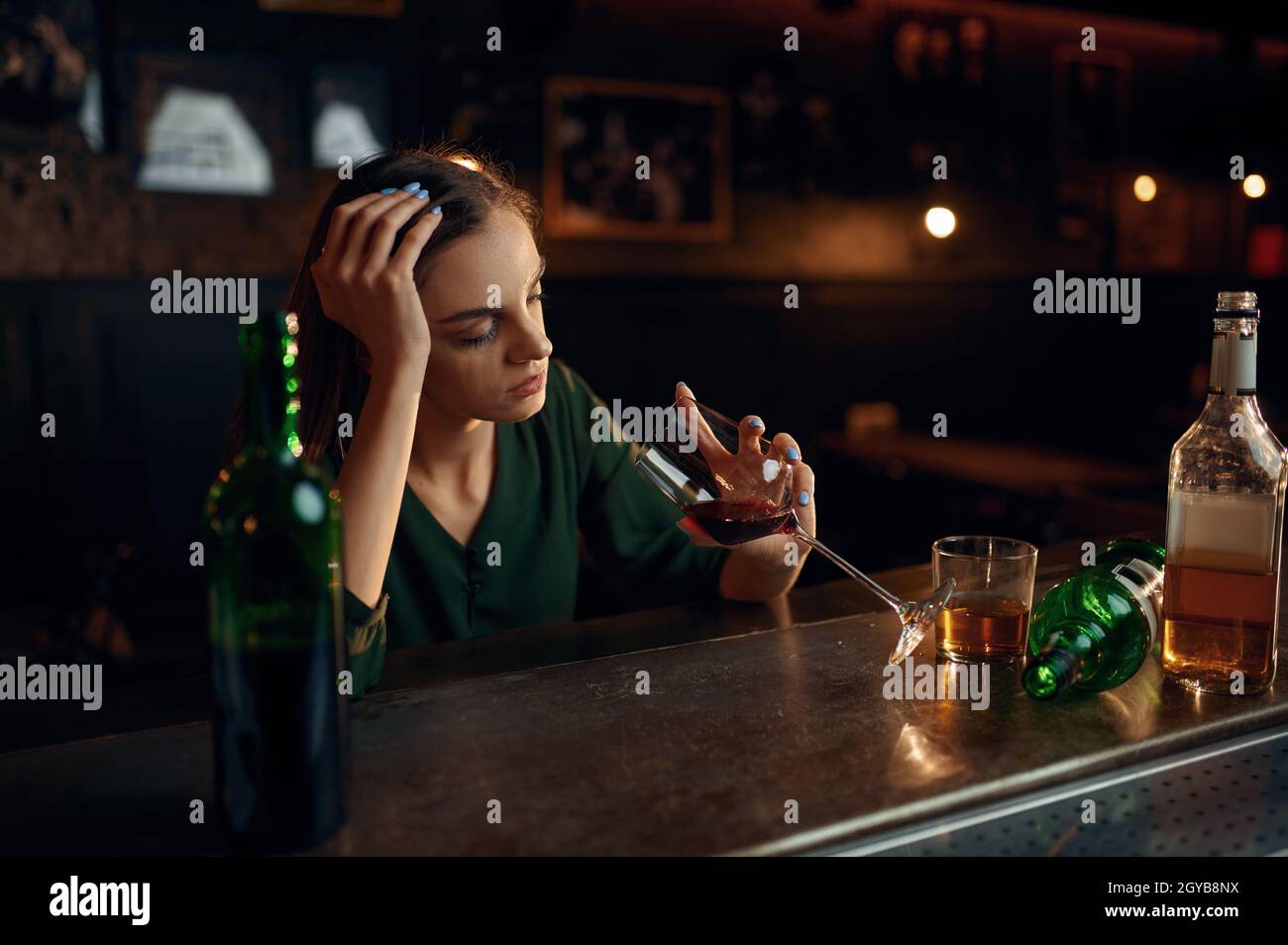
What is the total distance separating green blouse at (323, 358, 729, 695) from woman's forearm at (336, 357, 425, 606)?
369 millimetres

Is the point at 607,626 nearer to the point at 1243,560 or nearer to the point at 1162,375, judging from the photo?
the point at 1243,560

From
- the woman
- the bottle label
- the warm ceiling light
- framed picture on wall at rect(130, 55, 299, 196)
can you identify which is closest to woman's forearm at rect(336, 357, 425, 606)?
the woman

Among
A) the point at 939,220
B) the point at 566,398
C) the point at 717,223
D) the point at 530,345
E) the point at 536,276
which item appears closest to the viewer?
the point at 530,345

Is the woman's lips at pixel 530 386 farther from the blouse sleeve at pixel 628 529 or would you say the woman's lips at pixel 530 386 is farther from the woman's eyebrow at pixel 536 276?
the blouse sleeve at pixel 628 529

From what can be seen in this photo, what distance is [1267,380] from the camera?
5.76 m

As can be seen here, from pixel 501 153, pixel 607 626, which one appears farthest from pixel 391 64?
pixel 607 626

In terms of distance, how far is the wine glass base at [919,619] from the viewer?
108 cm

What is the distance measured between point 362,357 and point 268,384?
86 cm

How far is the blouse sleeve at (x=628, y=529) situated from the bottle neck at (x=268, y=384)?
105cm

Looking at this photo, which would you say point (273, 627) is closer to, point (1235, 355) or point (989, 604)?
point (989, 604)

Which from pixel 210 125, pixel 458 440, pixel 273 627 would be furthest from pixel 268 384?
pixel 210 125

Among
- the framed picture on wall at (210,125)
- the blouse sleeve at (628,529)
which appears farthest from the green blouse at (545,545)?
the framed picture on wall at (210,125)

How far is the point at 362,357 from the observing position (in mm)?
1547

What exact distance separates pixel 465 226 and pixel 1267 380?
5609 millimetres
